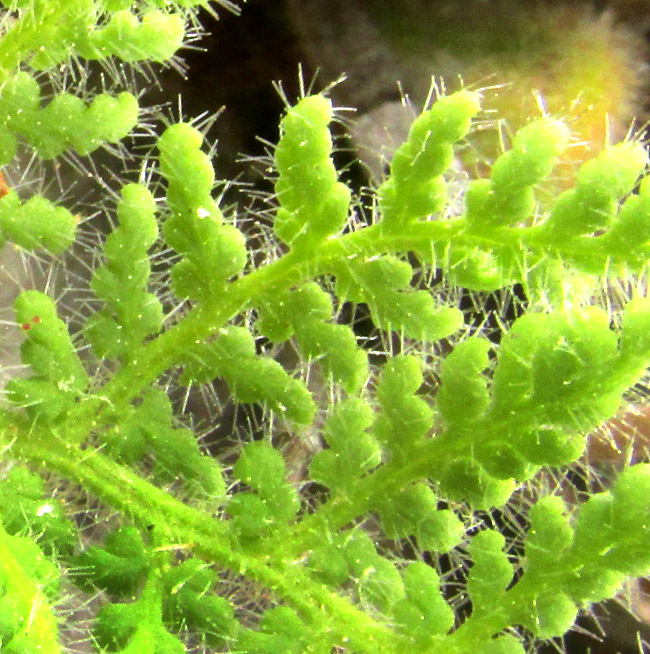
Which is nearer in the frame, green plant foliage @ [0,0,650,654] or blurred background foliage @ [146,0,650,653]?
green plant foliage @ [0,0,650,654]

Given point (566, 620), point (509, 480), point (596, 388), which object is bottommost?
point (566, 620)

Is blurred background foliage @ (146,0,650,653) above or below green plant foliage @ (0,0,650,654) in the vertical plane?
above

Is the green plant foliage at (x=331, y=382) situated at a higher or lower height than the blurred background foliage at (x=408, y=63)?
lower

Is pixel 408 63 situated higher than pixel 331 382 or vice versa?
pixel 408 63

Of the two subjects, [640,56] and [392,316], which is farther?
[640,56]

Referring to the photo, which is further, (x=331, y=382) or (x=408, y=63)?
→ (x=408, y=63)

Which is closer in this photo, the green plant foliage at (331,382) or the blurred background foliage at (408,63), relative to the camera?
the green plant foliage at (331,382)

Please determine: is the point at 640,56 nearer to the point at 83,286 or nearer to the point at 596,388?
the point at 596,388

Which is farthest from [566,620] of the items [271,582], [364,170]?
[364,170]
